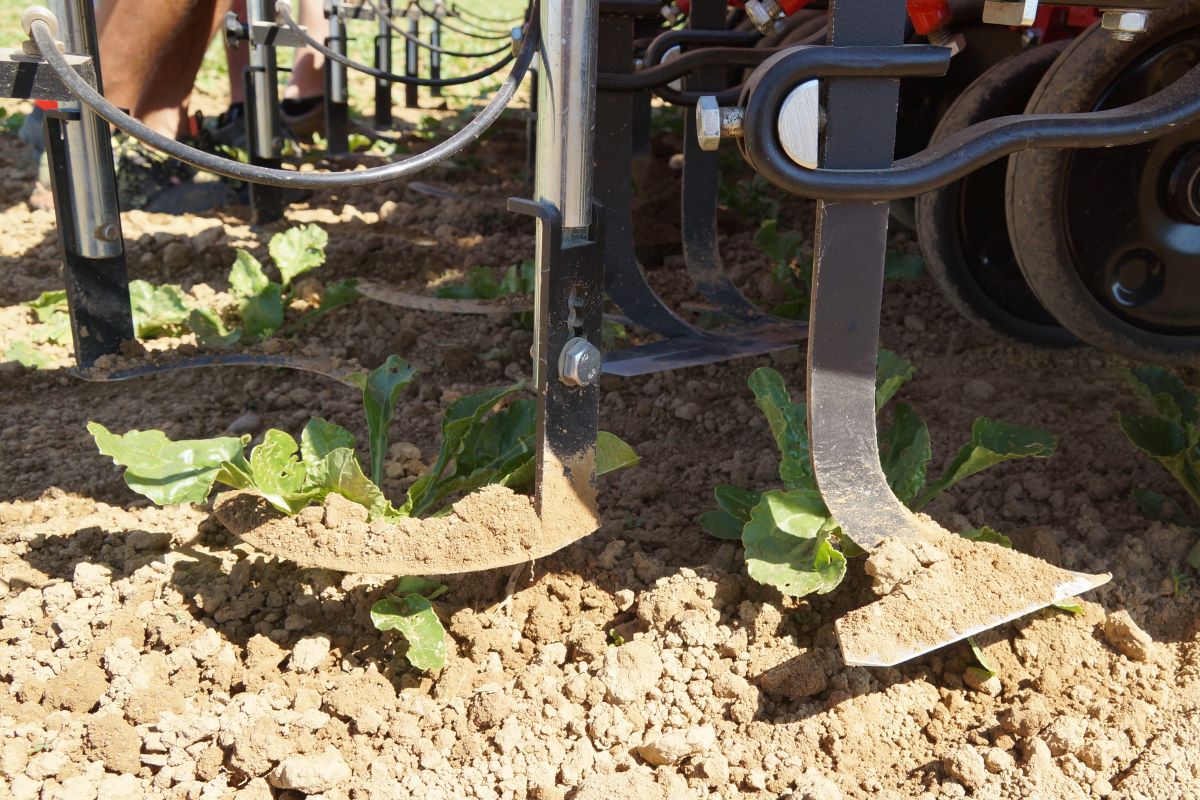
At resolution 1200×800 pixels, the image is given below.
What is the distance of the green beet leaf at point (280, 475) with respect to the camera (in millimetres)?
1575

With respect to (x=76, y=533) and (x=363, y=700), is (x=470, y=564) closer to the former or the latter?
(x=363, y=700)

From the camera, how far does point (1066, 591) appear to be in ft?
4.95

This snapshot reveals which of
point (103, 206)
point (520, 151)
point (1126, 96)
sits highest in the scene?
point (1126, 96)

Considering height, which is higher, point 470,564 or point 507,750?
point 470,564

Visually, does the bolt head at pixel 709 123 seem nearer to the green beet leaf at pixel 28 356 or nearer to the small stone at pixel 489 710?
the small stone at pixel 489 710

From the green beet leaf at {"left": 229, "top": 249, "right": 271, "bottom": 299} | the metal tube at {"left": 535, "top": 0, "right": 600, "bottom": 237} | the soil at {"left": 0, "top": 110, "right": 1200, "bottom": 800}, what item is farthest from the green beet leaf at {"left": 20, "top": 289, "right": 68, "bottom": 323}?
the metal tube at {"left": 535, "top": 0, "right": 600, "bottom": 237}

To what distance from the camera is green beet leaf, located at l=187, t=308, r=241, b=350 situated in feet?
8.54

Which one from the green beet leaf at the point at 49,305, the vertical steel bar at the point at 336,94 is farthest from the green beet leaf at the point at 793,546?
the vertical steel bar at the point at 336,94

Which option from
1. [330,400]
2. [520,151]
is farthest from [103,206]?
[520,151]

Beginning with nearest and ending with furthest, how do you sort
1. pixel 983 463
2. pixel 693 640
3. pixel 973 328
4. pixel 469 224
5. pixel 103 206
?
pixel 693 640 → pixel 983 463 → pixel 103 206 → pixel 973 328 → pixel 469 224

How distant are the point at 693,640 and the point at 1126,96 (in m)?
1.10

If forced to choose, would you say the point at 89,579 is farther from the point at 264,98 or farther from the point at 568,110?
the point at 264,98

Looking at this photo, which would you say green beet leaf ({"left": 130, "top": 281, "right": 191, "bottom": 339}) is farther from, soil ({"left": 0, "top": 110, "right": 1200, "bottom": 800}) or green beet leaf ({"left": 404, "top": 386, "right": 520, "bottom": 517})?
green beet leaf ({"left": 404, "top": 386, "right": 520, "bottom": 517})

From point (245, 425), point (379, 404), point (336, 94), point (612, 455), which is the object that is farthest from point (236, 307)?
point (336, 94)
